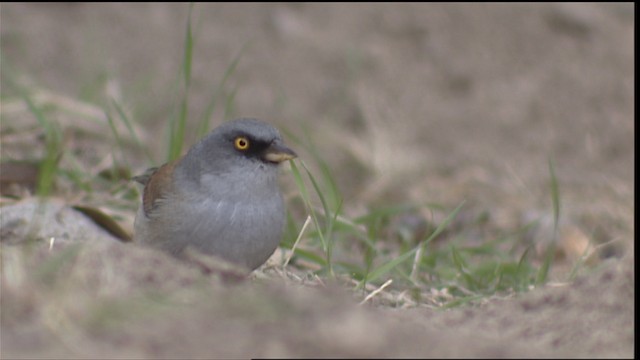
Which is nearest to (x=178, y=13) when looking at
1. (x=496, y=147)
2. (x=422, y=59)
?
(x=422, y=59)

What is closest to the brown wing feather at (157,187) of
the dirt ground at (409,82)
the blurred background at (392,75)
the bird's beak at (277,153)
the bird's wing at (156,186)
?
the bird's wing at (156,186)

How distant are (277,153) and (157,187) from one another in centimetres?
59

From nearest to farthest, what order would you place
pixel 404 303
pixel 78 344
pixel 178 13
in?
pixel 78 344 → pixel 404 303 → pixel 178 13

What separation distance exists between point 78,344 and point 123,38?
7.31 meters

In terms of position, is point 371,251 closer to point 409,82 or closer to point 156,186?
point 156,186

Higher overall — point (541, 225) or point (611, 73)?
point (611, 73)

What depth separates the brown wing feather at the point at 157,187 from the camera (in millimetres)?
5430

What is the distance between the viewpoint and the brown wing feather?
5.43m

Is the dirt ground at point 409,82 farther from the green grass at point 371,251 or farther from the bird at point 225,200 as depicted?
the bird at point 225,200

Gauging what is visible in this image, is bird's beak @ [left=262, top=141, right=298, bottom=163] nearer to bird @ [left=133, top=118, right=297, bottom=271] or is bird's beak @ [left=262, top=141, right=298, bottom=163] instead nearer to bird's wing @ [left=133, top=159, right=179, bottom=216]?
bird @ [left=133, top=118, right=297, bottom=271]

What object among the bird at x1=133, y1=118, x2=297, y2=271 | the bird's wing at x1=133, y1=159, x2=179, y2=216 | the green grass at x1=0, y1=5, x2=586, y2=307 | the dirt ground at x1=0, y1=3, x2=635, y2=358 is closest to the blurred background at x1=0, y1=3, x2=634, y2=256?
the dirt ground at x1=0, y1=3, x2=635, y2=358

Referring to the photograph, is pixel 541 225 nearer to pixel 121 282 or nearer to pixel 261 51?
pixel 261 51

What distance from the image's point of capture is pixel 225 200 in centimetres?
518

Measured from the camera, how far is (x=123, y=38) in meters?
10.6
